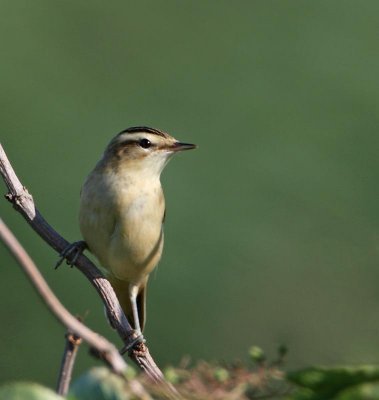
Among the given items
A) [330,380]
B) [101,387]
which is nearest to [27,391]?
[101,387]

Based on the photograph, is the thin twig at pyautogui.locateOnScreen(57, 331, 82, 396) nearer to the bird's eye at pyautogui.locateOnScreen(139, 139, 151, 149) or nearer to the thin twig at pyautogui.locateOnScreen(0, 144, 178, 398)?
the thin twig at pyautogui.locateOnScreen(0, 144, 178, 398)

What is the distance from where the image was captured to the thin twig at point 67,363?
4.13 ft

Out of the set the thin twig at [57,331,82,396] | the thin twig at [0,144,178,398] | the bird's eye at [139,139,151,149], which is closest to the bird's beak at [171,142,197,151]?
the bird's eye at [139,139,151,149]

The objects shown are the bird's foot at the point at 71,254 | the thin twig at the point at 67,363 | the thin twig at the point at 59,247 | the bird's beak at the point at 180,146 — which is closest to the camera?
the thin twig at the point at 67,363

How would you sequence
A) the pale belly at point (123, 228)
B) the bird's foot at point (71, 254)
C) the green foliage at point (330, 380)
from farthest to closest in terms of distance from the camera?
the pale belly at point (123, 228) → the bird's foot at point (71, 254) → the green foliage at point (330, 380)

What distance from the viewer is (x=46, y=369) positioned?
232 inches

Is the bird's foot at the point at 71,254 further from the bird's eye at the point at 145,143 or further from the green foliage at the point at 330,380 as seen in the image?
the green foliage at the point at 330,380

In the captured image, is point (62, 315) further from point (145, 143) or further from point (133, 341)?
point (145, 143)

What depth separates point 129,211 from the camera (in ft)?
12.5

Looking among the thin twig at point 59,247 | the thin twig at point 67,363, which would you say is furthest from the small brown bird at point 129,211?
the thin twig at point 67,363

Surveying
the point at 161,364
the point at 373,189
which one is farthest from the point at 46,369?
the point at 373,189

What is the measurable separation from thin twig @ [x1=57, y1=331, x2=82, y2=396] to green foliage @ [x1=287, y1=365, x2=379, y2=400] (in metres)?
0.38

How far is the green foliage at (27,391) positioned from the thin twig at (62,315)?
0.07 m

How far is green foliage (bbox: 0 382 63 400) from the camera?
95cm
